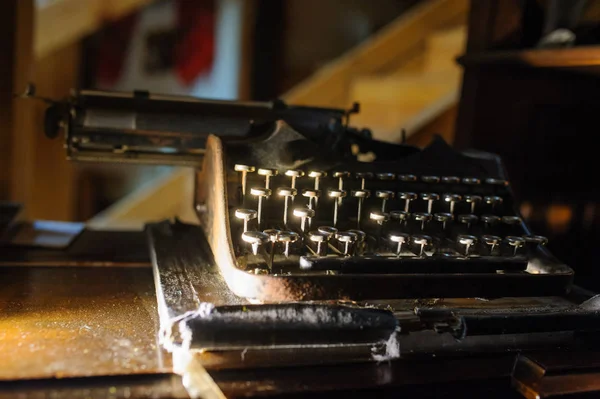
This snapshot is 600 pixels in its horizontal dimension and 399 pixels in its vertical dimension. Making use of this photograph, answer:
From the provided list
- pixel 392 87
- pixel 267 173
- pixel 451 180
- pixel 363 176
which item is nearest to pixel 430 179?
pixel 451 180

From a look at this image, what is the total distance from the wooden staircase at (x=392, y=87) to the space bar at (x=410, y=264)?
→ 1.71 metres

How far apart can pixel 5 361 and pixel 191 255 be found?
0.41m

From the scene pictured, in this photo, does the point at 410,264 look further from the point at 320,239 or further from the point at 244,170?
the point at 244,170

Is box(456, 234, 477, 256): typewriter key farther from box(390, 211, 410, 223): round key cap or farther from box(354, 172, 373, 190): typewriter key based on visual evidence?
box(354, 172, 373, 190): typewriter key

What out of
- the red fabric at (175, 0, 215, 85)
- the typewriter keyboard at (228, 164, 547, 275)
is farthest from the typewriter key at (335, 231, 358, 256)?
the red fabric at (175, 0, 215, 85)

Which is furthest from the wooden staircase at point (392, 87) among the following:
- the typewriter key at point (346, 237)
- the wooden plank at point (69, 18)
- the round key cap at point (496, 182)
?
the typewriter key at point (346, 237)

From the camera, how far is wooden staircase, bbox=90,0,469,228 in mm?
2803

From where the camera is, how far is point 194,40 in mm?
3127

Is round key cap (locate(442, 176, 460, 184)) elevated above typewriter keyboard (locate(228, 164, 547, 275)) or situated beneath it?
elevated above

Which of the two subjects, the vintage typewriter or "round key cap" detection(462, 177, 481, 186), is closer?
the vintage typewriter

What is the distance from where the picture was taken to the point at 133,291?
97cm

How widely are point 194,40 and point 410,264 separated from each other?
8.50 feet

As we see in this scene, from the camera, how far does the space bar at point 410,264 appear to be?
0.86m

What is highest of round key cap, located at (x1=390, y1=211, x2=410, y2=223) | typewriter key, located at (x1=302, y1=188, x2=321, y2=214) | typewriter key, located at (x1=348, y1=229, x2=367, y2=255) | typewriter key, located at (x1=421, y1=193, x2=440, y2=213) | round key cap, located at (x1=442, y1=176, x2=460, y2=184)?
round key cap, located at (x1=442, y1=176, x2=460, y2=184)
